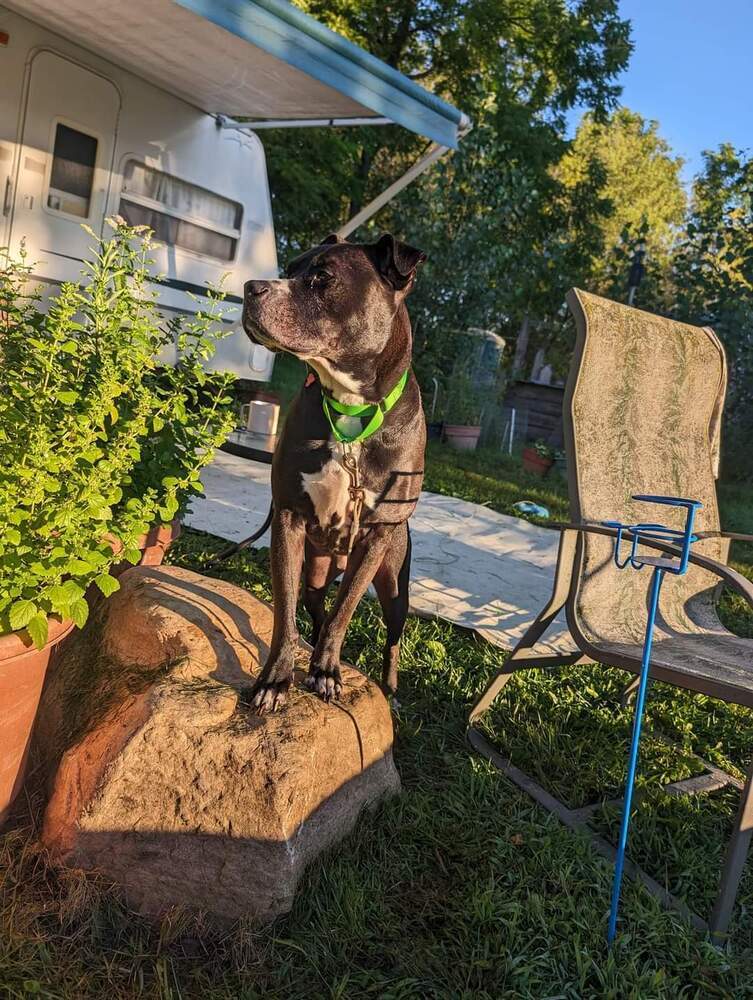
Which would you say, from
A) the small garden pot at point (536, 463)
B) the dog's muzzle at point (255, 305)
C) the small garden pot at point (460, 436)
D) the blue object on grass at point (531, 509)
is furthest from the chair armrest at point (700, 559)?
the small garden pot at point (460, 436)

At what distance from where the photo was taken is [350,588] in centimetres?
232

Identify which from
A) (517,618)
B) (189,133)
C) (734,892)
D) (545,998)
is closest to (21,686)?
(545,998)

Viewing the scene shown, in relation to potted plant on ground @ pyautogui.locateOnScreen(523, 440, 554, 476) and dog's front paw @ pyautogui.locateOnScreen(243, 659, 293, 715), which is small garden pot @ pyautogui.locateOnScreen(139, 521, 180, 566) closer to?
dog's front paw @ pyautogui.locateOnScreen(243, 659, 293, 715)

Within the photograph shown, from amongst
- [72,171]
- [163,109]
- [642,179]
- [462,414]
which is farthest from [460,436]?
[642,179]

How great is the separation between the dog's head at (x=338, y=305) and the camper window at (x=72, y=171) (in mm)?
3556

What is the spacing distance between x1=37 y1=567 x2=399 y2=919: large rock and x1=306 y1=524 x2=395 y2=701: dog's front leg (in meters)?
0.07

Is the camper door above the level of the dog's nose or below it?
above

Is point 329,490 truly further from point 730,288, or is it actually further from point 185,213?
point 730,288

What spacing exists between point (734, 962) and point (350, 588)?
130 cm

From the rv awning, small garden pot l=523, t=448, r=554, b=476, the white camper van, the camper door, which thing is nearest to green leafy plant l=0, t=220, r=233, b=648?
the white camper van

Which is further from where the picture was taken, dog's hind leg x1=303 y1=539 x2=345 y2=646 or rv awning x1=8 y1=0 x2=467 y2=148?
rv awning x1=8 y1=0 x2=467 y2=148

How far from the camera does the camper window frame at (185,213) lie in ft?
18.1

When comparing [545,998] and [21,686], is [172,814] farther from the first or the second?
[545,998]

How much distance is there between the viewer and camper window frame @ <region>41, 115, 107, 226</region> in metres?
4.97
